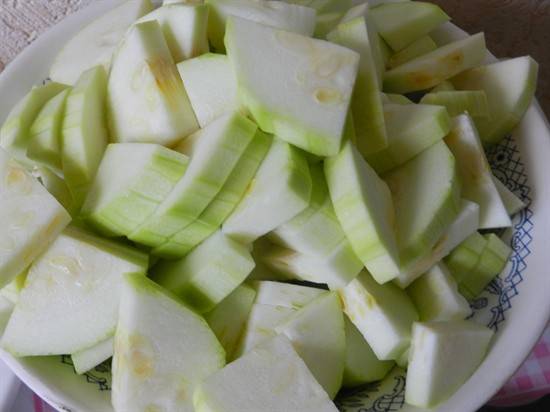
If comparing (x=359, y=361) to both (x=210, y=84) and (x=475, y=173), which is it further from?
(x=210, y=84)

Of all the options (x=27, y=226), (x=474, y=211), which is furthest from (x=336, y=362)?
(x=27, y=226)

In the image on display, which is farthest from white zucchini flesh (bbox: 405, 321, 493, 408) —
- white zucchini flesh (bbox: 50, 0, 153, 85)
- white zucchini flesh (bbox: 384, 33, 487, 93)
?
white zucchini flesh (bbox: 50, 0, 153, 85)

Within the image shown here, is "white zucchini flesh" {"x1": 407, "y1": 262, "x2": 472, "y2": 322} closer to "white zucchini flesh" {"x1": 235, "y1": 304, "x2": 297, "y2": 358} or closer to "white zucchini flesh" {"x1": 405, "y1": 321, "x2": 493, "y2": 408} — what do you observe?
"white zucchini flesh" {"x1": 405, "y1": 321, "x2": 493, "y2": 408}

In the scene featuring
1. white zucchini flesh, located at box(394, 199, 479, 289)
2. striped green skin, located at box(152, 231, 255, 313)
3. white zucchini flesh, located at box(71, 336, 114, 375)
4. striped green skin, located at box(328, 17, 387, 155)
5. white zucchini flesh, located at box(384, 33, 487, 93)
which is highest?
striped green skin, located at box(328, 17, 387, 155)

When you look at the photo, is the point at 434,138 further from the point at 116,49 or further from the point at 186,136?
the point at 116,49

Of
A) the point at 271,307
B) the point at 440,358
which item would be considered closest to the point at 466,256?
the point at 440,358
